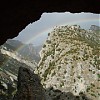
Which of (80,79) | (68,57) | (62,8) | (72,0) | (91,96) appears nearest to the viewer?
(72,0)

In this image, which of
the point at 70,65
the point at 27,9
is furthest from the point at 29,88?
the point at 70,65

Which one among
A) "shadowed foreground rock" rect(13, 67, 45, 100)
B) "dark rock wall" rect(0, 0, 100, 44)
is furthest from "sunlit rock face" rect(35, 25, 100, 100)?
"dark rock wall" rect(0, 0, 100, 44)

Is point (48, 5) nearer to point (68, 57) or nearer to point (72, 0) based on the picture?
point (72, 0)

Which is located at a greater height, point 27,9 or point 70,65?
point 70,65

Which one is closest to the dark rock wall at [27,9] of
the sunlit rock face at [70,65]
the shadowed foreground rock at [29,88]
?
the shadowed foreground rock at [29,88]

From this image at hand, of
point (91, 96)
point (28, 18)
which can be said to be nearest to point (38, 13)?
point (28, 18)

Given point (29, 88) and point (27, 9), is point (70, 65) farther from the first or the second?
point (27, 9)

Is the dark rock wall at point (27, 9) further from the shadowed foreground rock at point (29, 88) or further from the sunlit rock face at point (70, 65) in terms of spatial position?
the sunlit rock face at point (70, 65)

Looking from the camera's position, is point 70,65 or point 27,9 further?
point 70,65
